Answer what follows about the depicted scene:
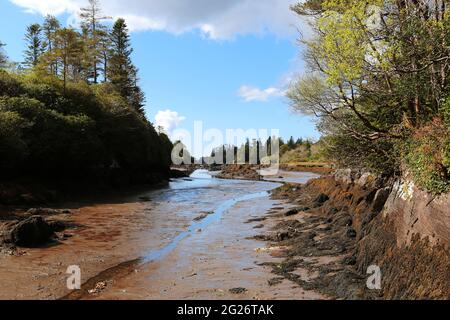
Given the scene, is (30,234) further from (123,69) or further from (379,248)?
(123,69)

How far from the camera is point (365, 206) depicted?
1345 centimetres

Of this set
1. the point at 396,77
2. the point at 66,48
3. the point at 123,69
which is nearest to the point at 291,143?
the point at 123,69

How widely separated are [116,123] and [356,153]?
83.1 feet

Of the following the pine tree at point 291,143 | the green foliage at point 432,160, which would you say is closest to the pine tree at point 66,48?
the green foliage at point 432,160

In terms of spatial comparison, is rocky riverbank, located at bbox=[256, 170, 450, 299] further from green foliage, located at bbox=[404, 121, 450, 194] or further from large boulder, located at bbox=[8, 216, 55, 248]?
large boulder, located at bbox=[8, 216, 55, 248]

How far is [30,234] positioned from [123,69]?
4212 cm

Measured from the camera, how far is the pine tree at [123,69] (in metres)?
48.6

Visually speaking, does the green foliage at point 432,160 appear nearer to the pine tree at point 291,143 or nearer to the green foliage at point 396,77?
the green foliage at point 396,77

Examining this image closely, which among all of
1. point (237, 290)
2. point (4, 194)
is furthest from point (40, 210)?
point (237, 290)

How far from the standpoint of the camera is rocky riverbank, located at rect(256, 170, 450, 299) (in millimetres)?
6605

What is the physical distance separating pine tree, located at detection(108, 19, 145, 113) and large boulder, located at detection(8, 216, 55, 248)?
1439 inches

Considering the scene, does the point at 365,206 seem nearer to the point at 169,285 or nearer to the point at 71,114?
the point at 169,285

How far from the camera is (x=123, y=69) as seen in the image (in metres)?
51.0

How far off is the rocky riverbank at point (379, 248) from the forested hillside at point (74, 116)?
51.9 ft
